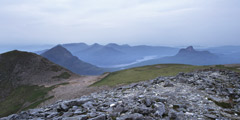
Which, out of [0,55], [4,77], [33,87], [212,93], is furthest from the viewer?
[0,55]

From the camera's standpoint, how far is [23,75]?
254ft

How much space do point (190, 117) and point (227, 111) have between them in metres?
5.59

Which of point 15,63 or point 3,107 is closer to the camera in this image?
point 3,107

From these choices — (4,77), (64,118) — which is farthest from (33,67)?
(64,118)

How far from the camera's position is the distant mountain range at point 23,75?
6050 centimetres

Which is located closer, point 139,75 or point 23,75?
point 139,75

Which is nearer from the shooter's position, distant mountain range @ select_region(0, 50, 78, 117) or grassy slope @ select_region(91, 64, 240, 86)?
grassy slope @ select_region(91, 64, 240, 86)

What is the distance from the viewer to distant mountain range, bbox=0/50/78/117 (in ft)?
198

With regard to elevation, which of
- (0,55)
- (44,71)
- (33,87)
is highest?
(0,55)

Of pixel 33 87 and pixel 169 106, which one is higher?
pixel 169 106

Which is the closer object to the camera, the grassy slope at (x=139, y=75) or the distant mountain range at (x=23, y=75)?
the grassy slope at (x=139, y=75)

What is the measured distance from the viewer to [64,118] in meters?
10.1

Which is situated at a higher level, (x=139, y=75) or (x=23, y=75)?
(x=139, y=75)

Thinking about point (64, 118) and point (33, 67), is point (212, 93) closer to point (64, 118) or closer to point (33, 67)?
point (64, 118)
